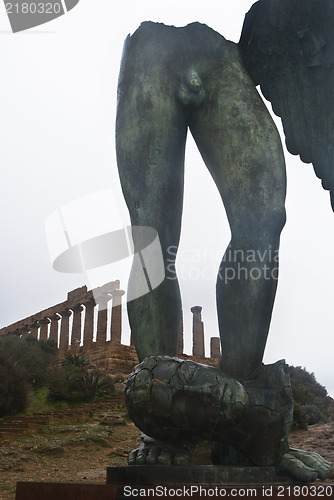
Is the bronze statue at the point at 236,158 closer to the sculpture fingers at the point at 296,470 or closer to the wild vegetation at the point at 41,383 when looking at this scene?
A: the sculpture fingers at the point at 296,470

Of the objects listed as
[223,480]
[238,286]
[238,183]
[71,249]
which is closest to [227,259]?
[238,286]

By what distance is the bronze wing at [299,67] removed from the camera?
233 centimetres

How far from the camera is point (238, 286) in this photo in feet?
6.69

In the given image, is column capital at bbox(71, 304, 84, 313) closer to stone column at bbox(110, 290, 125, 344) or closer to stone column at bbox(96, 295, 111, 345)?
stone column at bbox(96, 295, 111, 345)

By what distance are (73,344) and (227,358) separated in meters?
37.1

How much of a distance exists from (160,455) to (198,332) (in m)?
37.5

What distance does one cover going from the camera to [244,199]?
83.7 inches

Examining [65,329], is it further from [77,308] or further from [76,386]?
[76,386]

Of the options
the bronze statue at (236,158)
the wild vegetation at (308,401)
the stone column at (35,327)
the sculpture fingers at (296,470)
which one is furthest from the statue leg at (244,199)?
the stone column at (35,327)

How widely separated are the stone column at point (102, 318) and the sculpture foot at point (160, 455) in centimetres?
3433

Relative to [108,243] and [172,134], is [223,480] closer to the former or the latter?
[172,134]

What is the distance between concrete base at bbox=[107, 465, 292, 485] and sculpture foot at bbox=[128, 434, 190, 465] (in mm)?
57

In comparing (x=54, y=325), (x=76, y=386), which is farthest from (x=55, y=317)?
(x=76, y=386)

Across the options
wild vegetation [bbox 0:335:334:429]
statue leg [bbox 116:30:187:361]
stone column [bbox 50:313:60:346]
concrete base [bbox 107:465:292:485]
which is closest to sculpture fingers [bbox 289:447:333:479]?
concrete base [bbox 107:465:292:485]
